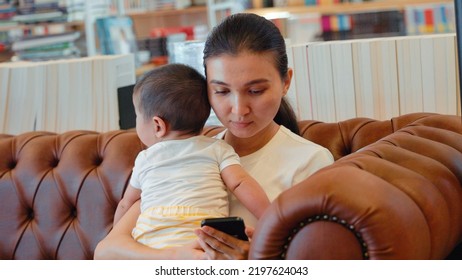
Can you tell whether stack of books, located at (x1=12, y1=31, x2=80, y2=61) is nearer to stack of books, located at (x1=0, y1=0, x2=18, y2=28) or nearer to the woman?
stack of books, located at (x1=0, y1=0, x2=18, y2=28)

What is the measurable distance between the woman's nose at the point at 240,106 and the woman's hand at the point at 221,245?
0.33 meters

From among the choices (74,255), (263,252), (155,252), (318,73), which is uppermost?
(318,73)

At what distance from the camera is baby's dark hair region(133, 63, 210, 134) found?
5.63 ft

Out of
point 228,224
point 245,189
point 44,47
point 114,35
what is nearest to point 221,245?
point 228,224

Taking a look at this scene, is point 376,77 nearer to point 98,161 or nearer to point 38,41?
point 98,161

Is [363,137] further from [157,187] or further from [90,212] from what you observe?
[90,212]

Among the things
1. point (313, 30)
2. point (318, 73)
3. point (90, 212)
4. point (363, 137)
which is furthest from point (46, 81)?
point (313, 30)

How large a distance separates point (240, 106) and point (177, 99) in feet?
0.57

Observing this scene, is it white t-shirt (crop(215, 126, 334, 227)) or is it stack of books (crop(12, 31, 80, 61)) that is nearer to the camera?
white t-shirt (crop(215, 126, 334, 227))

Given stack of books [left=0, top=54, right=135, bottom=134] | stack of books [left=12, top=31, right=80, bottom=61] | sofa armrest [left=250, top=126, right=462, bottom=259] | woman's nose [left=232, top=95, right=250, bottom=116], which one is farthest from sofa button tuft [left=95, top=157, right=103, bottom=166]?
stack of books [left=12, top=31, right=80, bottom=61]

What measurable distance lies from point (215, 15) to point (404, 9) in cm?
154

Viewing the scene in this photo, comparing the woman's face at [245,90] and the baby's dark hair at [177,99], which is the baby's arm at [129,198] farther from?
the woman's face at [245,90]

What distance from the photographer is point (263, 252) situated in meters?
1.21

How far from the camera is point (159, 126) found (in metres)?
1.73
